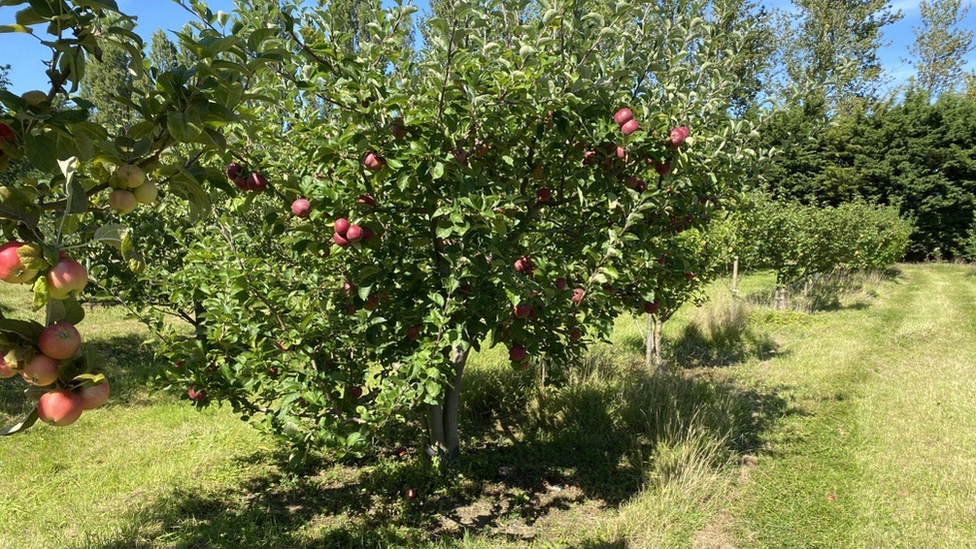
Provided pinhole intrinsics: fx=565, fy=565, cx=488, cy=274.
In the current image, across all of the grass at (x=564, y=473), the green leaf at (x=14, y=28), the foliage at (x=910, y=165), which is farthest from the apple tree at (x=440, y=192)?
the foliage at (x=910, y=165)

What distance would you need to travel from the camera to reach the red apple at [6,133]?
3.21 ft

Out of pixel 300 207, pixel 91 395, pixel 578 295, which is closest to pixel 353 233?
pixel 300 207

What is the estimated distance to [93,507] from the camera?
3789 mm

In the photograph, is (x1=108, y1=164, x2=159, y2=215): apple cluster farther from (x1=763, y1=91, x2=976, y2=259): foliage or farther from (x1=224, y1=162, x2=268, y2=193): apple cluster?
(x1=763, y1=91, x2=976, y2=259): foliage

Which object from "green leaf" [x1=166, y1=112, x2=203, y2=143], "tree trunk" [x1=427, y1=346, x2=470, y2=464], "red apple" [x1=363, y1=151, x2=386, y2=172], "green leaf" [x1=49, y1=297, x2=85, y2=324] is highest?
"red apple" [x1=363, y1=151, x2=386, y2=172]

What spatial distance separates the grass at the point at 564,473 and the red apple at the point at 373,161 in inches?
81.0

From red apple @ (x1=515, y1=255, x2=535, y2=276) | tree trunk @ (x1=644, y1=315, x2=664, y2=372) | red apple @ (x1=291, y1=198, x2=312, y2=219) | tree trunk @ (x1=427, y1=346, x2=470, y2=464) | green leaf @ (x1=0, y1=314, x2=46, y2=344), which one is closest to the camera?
green leaf @ (x1=0, y1=314, x2=46, y2=344)

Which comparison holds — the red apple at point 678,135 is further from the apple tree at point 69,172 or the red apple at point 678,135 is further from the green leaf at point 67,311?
the green leaf at point 67,311

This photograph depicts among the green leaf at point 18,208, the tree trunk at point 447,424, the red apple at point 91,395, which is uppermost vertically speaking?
the green leaf at point 18,208

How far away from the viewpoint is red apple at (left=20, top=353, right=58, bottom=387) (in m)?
0.86

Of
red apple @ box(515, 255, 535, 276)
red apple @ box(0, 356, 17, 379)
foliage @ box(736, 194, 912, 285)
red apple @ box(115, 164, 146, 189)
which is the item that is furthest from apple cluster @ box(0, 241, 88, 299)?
foliage @ box(736, 194, 912, 285)

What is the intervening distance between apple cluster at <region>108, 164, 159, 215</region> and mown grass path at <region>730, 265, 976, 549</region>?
3.78 m

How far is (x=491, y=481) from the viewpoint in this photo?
429 cm

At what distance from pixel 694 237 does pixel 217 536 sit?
263 inches
